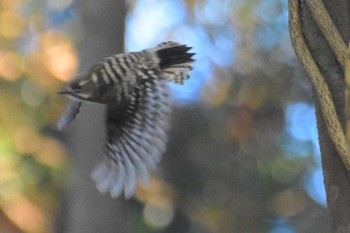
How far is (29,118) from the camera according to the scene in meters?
3.01

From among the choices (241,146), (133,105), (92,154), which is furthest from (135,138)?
(241,146)

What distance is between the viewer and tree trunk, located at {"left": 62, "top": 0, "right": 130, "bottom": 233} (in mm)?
1001

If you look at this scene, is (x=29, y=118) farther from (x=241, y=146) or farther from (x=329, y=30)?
(x=329, y=30)

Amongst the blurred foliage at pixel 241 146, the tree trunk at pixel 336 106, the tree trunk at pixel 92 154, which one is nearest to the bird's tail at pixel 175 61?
the tree trunk at pixel 336 106

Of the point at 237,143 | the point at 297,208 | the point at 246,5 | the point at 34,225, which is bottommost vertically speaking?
the point at 34,225

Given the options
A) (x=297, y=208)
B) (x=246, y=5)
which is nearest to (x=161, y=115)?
(x=246, y=5)

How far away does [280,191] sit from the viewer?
117 inches

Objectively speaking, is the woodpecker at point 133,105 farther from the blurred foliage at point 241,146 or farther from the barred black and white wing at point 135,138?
the blurred foliage at point 241,146

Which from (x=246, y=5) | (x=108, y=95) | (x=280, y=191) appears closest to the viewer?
(x=108, y=95)

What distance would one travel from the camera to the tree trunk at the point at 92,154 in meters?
1.00

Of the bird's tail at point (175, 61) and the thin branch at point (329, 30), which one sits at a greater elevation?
the thin branch at point (329, 30)

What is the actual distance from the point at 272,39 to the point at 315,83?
2.30m

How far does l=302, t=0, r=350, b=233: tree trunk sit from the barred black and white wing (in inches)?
5.2

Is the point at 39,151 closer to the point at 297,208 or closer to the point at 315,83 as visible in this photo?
the point at 297,208
